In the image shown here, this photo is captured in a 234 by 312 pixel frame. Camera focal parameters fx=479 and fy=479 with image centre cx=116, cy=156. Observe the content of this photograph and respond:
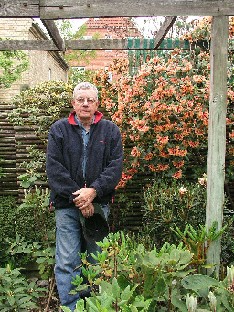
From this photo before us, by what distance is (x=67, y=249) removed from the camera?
359 centimetres

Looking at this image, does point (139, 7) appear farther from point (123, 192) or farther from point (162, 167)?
point (123, 192)

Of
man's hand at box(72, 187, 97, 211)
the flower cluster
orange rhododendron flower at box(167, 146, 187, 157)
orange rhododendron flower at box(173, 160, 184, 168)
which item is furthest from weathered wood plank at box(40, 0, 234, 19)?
orange rhododendron flower at box(173, 160, 184, 168)

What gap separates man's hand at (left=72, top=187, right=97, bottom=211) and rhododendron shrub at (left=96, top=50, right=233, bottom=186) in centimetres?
146

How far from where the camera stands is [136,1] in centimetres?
296

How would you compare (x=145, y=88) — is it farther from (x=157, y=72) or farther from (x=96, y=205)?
(x=96, y=205)

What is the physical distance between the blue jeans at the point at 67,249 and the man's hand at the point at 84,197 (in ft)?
0.57

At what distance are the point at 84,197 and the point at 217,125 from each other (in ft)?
3.46

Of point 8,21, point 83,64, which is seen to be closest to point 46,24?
point 8,21

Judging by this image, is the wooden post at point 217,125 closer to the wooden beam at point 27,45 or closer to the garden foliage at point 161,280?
the garden foliage at point 161,280

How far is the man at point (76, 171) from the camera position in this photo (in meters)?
3.49

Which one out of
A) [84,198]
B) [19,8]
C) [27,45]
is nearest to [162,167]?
[84,198]

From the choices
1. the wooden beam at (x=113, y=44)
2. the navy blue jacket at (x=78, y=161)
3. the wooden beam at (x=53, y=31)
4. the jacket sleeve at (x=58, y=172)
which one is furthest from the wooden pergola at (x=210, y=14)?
the wooden beam at (x=113, y=44)

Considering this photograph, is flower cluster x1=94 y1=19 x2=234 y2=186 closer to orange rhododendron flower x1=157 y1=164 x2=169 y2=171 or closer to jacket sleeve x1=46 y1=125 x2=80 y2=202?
orange rhododendron flower x1=157 y1=164 x2=169 y2=171

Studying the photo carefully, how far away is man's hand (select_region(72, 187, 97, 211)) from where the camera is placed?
3406 mm
